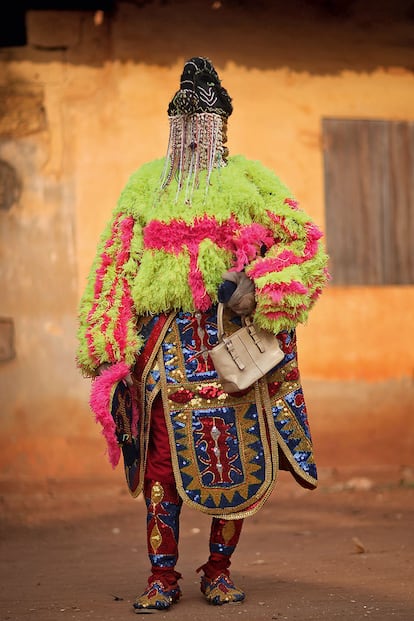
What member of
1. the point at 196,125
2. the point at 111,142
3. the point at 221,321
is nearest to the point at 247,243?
the point at 221,321

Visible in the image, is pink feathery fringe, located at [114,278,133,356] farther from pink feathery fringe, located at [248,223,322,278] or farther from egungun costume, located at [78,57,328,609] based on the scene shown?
pink feathery fringe, located at [248,223,322,278]

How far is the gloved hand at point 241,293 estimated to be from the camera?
4.24 metres

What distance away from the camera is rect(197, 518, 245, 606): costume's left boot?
14.7ft

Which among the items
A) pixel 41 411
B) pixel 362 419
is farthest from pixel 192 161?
pixel 362 419

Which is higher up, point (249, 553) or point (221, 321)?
point (221, 321)

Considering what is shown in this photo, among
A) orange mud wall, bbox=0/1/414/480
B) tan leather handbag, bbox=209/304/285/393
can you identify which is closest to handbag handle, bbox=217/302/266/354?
tan leather handbag, bbox=209/304/285/393

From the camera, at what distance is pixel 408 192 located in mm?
8492

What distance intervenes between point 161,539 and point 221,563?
30 centimetres

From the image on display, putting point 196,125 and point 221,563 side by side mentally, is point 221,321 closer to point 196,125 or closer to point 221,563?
point 196,125

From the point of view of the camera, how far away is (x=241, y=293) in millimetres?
4238

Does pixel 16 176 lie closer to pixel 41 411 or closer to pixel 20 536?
pixel 41 411

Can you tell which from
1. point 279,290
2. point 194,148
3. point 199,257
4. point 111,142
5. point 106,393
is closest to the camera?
point 279,290

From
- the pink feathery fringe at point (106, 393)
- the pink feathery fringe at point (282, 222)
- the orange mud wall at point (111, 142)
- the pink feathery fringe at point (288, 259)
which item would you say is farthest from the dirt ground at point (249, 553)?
the pink feathery fringe at point (282, 222)

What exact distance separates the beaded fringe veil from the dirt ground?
69.0 inches
